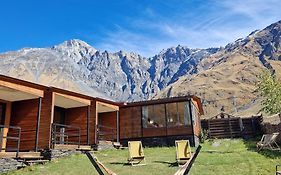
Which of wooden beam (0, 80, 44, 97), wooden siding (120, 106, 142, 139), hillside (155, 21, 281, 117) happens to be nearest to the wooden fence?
wooden siding (120, 106, 142, 139)

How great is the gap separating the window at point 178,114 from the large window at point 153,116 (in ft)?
1.77

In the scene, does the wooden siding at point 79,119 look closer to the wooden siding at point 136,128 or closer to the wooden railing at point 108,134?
the wooden railing at point 108,134

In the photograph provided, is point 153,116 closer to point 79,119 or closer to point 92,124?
point 92,124

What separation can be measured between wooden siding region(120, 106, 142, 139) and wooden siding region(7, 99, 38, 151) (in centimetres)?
1013

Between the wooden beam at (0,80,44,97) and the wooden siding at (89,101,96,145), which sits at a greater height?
the wooden beam at (0,80,44,97)

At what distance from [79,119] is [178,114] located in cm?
815

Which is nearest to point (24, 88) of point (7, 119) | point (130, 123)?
point (7, 119)

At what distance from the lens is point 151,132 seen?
2512 centimetres

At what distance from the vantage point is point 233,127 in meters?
33.1

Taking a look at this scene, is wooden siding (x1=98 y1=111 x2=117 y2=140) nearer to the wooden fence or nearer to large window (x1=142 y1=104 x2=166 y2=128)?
large window (x1=142 y1=104 x2=166 y2=128)

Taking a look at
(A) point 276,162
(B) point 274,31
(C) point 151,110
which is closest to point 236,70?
(B) point 274,31

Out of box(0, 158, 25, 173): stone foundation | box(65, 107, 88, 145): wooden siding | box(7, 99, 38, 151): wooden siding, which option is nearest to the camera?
box(0, 158, 25, 173): stone foundation

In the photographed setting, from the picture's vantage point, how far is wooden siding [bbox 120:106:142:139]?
25688 millimetres

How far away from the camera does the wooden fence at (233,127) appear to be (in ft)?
105
